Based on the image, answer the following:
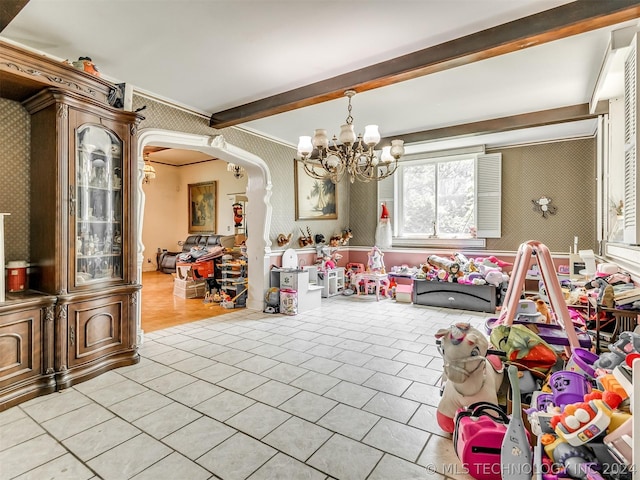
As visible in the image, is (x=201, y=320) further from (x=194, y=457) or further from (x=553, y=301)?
(x=553, y=301)

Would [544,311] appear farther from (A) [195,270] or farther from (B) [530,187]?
(A) [195,270]

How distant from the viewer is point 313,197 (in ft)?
21.5

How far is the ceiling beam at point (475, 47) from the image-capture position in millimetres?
2193

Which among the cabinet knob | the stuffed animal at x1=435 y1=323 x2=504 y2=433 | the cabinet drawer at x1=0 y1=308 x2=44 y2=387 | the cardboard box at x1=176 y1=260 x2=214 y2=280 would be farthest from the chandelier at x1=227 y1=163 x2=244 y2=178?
the stuffed animal at x1=435 y1=323 x2=504 y2=433

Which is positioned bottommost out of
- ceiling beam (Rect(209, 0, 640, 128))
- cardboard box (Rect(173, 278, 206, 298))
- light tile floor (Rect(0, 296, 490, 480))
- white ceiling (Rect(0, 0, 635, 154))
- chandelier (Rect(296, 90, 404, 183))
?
light tile floor (Rect(0, 296, 490, 480))

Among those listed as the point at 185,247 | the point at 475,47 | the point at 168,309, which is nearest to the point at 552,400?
the point at 475,47

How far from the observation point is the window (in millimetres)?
6102

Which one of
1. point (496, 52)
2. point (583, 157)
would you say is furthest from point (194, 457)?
point (583, 157)

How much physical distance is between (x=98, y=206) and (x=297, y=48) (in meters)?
2.29

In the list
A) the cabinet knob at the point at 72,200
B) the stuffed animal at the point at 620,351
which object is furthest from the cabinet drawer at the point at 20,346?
the stuffed animal at the point at 620,351

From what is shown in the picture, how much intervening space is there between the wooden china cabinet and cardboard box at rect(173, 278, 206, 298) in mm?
3290

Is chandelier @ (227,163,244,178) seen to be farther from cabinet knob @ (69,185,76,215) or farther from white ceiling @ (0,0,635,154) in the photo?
cabinet knob @ (69,185,76,215)

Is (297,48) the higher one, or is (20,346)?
(297,48)

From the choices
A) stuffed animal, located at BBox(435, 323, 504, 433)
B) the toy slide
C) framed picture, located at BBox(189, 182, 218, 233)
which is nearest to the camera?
stuffed animal, located at BBox(435, 323, 504, 433)
